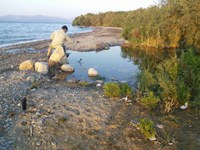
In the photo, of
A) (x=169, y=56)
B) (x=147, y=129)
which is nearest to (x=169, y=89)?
(x=147, y=129)

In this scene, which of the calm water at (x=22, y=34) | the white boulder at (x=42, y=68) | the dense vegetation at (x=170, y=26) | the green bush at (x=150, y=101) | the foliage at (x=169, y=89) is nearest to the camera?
the green bush at (x=150, y=101)

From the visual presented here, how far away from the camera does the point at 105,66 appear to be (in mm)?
16484

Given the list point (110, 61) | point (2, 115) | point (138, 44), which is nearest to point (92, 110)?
point (2, 115)

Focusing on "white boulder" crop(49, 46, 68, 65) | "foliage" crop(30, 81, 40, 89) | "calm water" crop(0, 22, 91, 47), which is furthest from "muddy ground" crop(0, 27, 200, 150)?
"calm water" crop(0, 22, 91, 47)

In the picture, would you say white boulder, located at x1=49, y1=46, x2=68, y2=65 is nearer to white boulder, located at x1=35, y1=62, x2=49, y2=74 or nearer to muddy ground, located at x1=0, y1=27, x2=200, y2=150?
white boulder, located at x1=35, y1=62, x2=49, y2=74

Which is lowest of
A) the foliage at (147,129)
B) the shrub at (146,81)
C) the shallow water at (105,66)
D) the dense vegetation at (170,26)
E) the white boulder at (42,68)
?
the shallow water at (105,66)

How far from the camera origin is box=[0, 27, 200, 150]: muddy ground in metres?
6.46

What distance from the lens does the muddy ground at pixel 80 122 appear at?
6457 millimetres

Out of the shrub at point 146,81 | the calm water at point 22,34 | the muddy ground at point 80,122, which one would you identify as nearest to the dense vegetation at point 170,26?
the shrub at point 146,81

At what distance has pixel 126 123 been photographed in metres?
7.64

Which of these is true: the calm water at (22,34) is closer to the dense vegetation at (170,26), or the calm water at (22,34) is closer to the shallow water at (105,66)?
the shallow water at (105,66)

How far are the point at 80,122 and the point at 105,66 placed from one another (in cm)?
920

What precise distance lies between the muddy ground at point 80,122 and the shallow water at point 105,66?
276 cm

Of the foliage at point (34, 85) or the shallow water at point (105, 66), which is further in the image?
the shallow water at point (105, 66)
